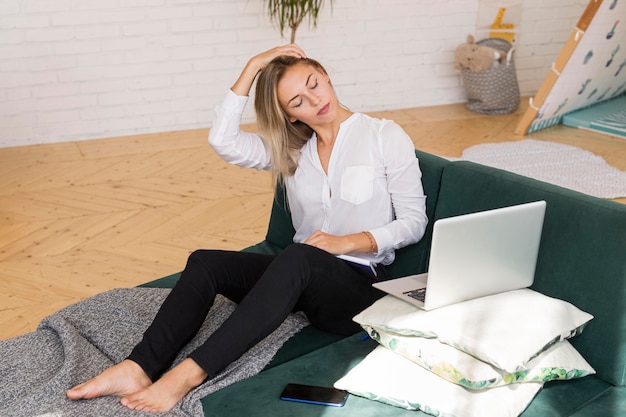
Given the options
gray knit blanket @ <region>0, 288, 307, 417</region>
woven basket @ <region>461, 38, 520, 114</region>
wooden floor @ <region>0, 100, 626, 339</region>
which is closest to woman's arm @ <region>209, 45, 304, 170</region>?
gray knit blanket @ <region>0, 288, 307, 417</region>

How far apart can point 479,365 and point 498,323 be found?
13 centimetres

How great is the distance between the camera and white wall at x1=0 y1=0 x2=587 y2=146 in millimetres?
4984

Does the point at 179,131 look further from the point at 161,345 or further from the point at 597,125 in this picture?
the point at 161,345

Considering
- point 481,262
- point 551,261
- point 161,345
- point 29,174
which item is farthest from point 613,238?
point 29,174

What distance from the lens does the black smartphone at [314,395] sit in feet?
6.08

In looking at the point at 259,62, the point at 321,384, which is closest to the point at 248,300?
the point at 321,384

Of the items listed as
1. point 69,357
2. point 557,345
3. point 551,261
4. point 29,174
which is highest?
point 551,261

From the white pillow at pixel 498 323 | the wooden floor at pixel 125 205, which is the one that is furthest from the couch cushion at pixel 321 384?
the wooden floor at pixel 125 205

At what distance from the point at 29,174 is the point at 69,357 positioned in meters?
2.79

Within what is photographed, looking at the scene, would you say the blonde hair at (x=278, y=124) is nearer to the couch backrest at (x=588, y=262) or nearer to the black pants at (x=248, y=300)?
the black pants at (x=248, y=300)

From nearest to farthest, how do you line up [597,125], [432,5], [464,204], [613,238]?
[613,238] → [464,204] → [597,125] → [432,5]

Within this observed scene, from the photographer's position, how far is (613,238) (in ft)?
6.18

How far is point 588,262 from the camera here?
1.94 metres

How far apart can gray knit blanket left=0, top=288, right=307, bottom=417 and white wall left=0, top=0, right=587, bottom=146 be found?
9.68 feet
